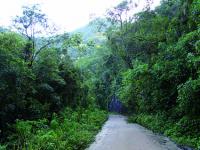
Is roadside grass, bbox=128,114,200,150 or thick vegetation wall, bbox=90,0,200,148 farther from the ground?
thick vegetation wall, bbox=90,0,200,148

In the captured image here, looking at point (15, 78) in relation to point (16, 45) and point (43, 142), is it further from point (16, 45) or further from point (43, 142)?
point (43, 142)

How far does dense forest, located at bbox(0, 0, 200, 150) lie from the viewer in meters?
18.6

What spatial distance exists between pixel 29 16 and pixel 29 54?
3.16 m

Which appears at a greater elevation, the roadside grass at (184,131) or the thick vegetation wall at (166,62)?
the thick vegetation wall at (166,62)

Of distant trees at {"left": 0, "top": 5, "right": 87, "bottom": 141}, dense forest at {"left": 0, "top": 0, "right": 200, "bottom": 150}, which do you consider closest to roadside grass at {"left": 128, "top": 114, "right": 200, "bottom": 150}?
dense forest at {"left": 0, "top": 0, "right": 200, "bottom": 150}

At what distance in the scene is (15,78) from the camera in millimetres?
19281

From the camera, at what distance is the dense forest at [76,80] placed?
18.6 metres

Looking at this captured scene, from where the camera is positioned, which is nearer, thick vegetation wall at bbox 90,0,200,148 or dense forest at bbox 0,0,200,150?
dense forest at bbox 0,0,200,150

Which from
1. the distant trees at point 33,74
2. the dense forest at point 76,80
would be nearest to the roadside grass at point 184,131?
the dense forest at point 76,80

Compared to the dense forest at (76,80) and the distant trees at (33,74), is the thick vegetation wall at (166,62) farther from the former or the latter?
the distant trees at (33,74)

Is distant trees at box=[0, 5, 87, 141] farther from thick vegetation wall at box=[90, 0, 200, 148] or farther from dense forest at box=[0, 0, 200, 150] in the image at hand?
thick vegetation wall at box=[90, 0, 200, 148]

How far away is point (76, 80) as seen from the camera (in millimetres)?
33500

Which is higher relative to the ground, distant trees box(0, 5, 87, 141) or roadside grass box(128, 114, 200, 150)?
distant trees box(0, 5, 87, 141)

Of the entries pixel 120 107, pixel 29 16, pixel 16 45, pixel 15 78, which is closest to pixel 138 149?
pixel 15 78
